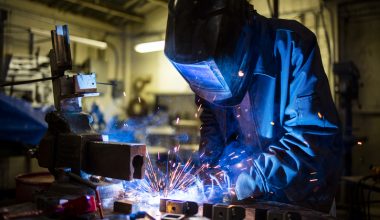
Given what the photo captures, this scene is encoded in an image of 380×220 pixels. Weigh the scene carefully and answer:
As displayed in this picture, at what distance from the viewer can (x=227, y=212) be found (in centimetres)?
131

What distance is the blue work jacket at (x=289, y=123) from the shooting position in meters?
1.56

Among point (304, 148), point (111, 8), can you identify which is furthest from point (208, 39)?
point (111, 8)

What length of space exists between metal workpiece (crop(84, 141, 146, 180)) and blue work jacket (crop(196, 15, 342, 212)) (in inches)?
18.8

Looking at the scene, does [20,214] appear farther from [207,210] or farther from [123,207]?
[207,210]

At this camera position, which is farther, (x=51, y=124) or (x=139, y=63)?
(x=139, y=63)

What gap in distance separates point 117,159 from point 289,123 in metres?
0.82

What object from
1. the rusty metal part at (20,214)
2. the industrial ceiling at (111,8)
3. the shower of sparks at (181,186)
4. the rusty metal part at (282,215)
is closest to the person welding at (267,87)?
the shower of sparks at (181,186)

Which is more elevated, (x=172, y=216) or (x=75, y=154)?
(x=75, y=154)

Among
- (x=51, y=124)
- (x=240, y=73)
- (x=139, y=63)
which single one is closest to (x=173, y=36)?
(x=240, y=73)

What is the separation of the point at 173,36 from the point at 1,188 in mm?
4813

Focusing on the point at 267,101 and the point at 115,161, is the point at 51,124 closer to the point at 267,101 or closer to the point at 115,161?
the point at 115,161

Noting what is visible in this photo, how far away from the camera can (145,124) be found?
7.62 m

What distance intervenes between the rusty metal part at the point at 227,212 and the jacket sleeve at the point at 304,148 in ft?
0.87

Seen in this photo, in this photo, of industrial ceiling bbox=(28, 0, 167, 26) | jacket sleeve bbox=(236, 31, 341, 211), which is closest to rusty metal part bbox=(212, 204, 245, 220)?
jacket sleeve bbox=(236, 31, 341, 211)
